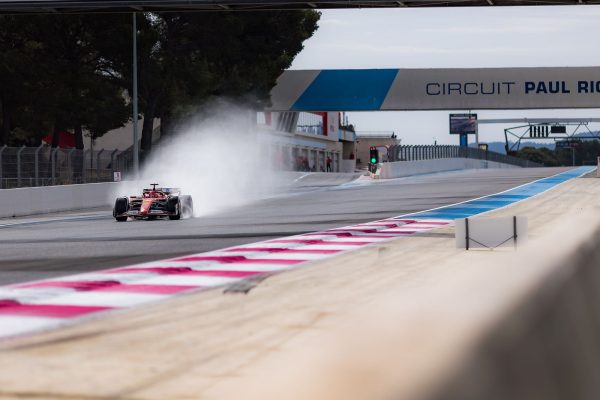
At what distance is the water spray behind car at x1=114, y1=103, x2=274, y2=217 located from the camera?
46.0 m

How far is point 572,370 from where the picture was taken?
354cm

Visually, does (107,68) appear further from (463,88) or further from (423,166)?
(423,166)

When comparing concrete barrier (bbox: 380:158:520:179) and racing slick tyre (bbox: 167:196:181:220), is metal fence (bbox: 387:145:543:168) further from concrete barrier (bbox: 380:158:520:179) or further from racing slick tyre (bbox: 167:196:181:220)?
racing slick tyre (bbox: 167:196:181:220)

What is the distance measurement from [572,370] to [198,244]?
14212 millimetres

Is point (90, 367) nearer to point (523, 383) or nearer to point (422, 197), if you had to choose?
point (523, 383)

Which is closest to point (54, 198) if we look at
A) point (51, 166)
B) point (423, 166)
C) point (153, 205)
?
point (51, 166)

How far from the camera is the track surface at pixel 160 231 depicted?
48.6ft

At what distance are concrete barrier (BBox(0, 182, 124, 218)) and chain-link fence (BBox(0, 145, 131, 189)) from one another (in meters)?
1.35

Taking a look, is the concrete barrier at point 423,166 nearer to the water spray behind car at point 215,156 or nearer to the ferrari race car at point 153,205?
the water spray behind car at point 215,156

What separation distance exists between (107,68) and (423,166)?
24215 mm

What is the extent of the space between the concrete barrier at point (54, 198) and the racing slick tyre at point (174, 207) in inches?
261

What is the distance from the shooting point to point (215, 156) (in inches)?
2121

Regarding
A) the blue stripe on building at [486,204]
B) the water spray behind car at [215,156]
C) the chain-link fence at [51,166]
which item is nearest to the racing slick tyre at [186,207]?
the blue stripe on building at [486,204]

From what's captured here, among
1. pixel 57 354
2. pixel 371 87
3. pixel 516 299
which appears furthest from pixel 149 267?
pixel 371 87
